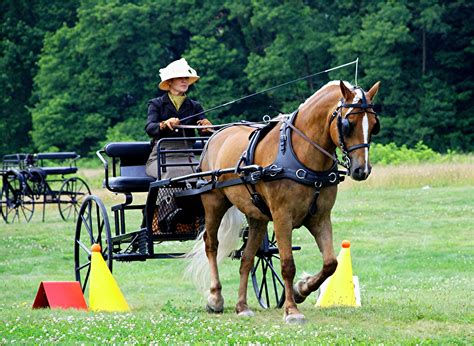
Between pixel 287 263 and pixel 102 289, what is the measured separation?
214cm

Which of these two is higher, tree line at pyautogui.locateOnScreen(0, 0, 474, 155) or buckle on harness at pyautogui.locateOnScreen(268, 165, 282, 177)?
tree line at pyautogui.locateOnScreen(0, 0, 474, 155)

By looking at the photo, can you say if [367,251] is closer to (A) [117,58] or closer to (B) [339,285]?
(B) [339,285]

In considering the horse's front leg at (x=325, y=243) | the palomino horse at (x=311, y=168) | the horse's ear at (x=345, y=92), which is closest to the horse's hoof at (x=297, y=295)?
the palomino horse at (x=311, y=168)

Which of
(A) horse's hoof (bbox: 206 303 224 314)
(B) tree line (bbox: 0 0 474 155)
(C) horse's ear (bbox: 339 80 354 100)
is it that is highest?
(B) tree line (bbox: 0 0 474 155)

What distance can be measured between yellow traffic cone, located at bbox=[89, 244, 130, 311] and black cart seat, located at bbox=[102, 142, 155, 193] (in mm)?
867

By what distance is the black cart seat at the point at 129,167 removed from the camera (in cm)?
1079

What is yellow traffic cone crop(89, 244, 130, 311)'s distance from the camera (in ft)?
33.5

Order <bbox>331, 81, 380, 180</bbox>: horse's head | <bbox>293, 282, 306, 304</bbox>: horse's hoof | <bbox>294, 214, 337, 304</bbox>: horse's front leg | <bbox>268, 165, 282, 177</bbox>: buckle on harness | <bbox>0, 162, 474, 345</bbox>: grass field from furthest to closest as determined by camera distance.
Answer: <bbox>293, 282, 306, 304</bbox>: horse's hoof, <bbox>294, 214, 337, 304</bbox>: horse's front leg, <bbox>268, 165, 282, 177</bbox>: buckle on harness, <bbox>331, 81, 380, 180</bbox>: horse's head, <bbox>0, 162, 474, 345</bbox>: grass field

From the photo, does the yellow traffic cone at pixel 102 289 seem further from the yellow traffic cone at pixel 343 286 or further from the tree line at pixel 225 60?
the tree line at pixel 225 60

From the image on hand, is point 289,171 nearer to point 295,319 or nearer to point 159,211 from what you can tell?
point 295,319

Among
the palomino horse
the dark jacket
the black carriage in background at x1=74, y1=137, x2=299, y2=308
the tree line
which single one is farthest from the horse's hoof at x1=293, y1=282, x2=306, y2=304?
the tree line

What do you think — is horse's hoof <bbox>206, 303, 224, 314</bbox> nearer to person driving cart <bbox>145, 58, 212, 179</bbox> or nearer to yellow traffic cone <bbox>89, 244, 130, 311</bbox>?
yellow traffic cone <bbox>89, 244, 130, 311</bbox>

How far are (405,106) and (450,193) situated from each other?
78.4 ft

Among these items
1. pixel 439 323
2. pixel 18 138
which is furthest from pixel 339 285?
pixel 18 138
